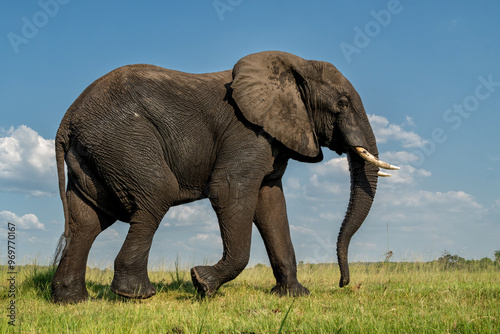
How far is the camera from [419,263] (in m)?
12.5

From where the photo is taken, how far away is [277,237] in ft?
28.2

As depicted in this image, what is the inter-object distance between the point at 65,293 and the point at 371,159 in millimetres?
5552

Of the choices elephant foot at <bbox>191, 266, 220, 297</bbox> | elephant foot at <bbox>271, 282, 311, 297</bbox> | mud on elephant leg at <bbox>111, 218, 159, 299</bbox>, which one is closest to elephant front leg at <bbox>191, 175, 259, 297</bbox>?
elephant foot at <bbox>191, 266, 220, 297</bbox>

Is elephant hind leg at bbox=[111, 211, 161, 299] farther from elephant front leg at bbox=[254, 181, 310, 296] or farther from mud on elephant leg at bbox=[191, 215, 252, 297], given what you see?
elephant front leg at bbox=[254, 181, 310, 296]

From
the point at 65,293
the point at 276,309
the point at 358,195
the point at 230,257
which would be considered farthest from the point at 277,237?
the point at 65,293

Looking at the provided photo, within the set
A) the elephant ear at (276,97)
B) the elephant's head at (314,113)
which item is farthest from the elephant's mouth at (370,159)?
the elephant ear at (276,97)

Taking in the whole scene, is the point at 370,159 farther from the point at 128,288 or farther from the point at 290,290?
the point at 128,288

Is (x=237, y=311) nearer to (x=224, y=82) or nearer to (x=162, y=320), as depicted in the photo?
(x=162, y=320)

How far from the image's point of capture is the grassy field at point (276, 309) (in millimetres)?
4621

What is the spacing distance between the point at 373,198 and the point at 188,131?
3434mm

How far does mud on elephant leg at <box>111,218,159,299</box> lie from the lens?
733 centimetres

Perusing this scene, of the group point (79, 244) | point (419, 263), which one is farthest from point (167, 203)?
point (419, 263)

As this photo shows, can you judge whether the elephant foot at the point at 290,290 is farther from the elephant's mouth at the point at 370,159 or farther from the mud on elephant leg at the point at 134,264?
the elephant's mouth at the point at 370,159

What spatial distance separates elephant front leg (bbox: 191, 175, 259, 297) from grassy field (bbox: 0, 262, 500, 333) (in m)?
0.38
